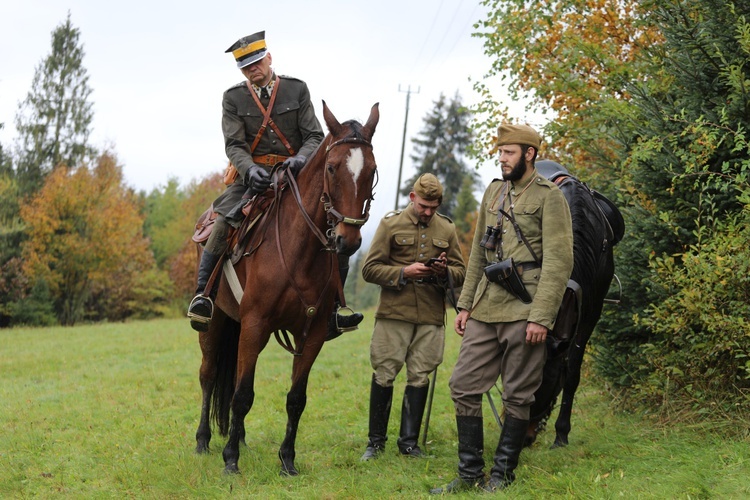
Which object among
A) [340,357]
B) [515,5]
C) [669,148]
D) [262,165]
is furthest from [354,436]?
[515,5]

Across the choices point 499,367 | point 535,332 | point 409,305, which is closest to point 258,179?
point 409,305

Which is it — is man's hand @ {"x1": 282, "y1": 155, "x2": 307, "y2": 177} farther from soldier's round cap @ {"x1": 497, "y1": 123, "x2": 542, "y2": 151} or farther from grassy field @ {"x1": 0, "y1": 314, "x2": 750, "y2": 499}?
grassy field @ {"x1": 0, "y1": 314, "x2": 750, "y2": 499}

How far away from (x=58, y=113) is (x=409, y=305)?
140 feet

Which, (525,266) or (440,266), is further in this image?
(440,266)

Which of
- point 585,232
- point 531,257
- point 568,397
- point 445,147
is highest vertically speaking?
point 445,147

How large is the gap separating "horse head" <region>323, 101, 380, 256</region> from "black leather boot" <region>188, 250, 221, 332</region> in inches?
58.5

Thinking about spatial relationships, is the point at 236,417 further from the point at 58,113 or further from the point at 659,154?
the point at 58,113

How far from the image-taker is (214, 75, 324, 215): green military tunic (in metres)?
6.57

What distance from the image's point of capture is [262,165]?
6762 mm

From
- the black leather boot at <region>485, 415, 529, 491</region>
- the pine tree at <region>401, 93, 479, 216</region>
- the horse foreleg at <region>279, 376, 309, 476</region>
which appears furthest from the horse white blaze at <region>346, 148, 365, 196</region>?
the pine tree at <region>401, 93, 479, 216</region>

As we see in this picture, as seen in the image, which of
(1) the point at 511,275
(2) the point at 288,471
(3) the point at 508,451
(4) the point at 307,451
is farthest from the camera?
(4) the point at 307,451

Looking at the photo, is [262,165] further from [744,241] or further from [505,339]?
[744,241]

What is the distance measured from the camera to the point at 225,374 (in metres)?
7.27

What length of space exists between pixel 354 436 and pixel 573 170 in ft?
18.0
